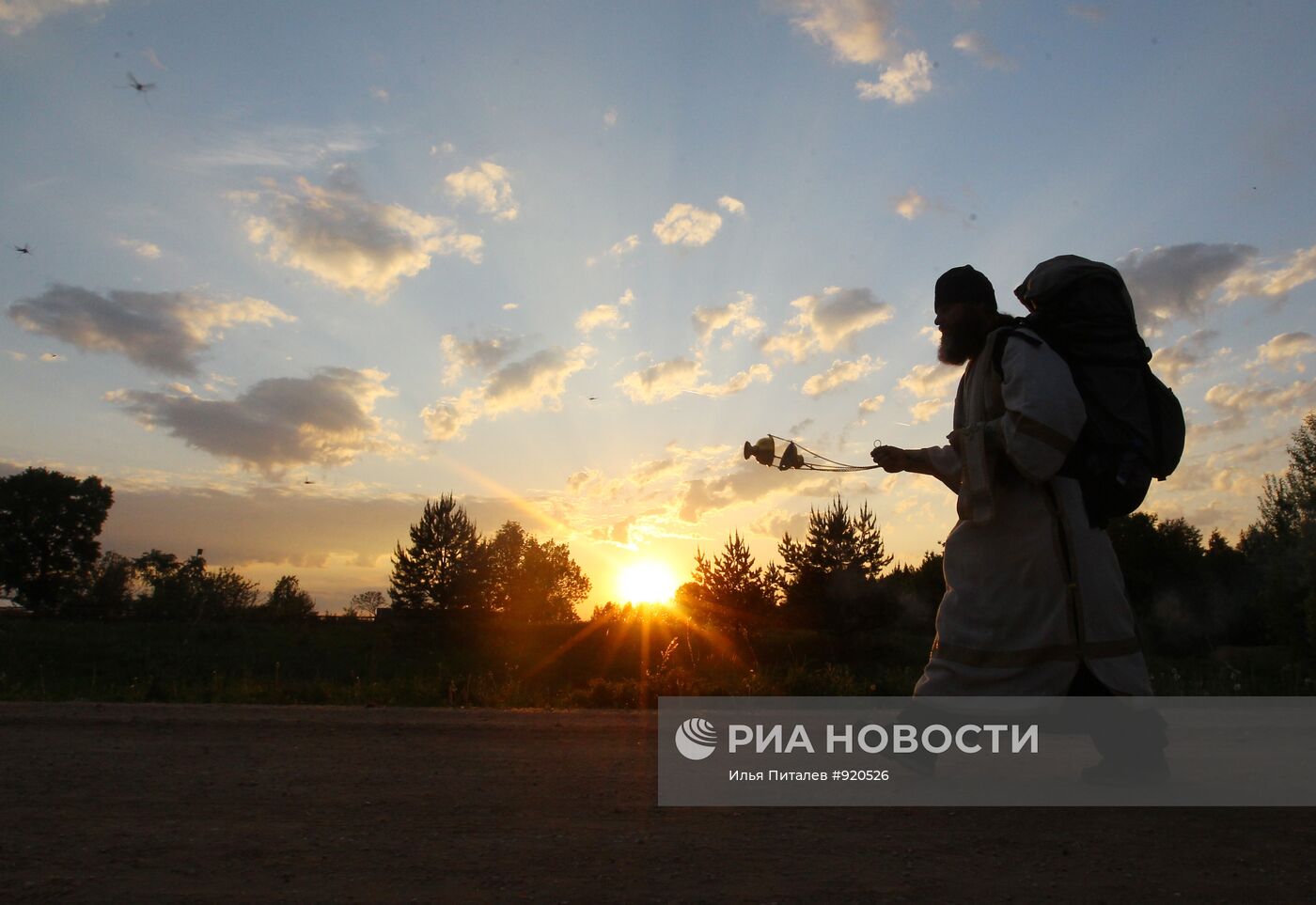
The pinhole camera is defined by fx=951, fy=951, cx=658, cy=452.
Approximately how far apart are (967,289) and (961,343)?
281 mm

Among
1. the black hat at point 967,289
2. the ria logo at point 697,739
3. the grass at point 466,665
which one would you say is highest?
the black hat at point 967,289

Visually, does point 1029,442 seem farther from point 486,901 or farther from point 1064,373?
point 486,901

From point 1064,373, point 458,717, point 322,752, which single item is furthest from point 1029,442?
point 458,717

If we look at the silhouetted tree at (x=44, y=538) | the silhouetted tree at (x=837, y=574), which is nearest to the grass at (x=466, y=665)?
the silhouetted tree at (x=837, y=574)

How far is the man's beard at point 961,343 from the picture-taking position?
4.91 metres

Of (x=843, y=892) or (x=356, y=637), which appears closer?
(x=843, y=892)

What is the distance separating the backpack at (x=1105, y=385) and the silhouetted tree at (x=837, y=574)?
49589 mm

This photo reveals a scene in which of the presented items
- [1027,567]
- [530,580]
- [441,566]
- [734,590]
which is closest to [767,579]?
[734,590]

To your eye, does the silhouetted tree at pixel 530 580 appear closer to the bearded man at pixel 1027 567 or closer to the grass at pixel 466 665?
the grass at pixel 466 665

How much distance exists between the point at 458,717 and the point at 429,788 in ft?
10.2

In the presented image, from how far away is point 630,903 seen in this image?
2.68 metres

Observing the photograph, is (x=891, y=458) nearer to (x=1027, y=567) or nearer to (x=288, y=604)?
(x=1027, y=567)

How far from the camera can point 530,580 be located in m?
99.4

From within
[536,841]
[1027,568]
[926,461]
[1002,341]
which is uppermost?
[1002,341]
